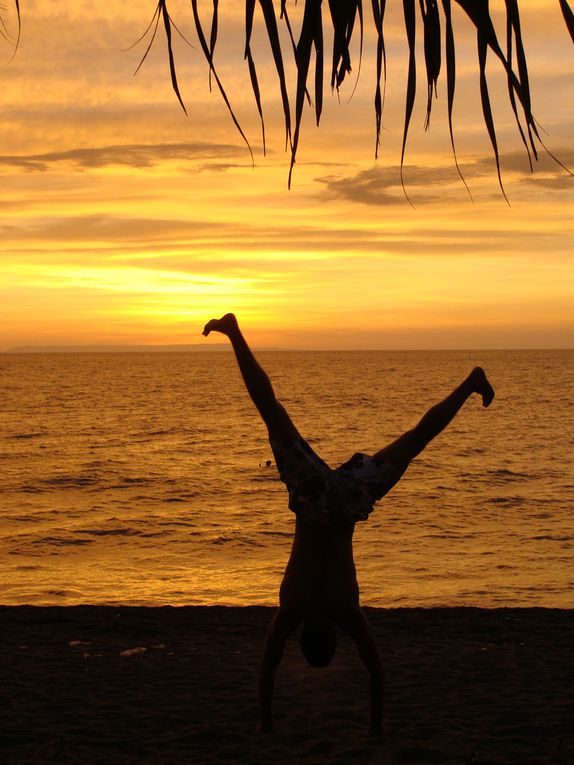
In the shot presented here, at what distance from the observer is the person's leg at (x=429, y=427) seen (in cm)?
478

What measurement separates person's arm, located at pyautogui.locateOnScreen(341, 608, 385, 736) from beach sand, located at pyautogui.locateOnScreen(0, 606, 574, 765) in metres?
0.20

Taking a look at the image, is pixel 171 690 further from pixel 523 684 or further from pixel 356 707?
pixel 523 684

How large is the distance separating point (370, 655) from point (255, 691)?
2.29m

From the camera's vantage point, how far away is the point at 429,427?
4.79 meters

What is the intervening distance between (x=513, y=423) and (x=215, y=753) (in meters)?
48.4

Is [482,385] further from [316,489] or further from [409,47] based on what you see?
[409,47]

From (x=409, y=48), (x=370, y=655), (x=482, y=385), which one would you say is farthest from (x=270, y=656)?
(x=409, y=48)

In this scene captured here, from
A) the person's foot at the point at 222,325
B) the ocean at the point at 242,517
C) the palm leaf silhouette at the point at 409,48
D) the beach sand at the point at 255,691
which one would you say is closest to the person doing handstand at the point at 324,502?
the person's foot at the point at 222,325

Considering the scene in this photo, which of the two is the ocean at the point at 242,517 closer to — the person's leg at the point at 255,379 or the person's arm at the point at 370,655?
the person's arm at the point at 370,655

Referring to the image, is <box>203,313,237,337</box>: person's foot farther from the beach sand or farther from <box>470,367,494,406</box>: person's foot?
the beach sand

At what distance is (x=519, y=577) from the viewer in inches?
559

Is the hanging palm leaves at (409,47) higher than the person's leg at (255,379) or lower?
higher

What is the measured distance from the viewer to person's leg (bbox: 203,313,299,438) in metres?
4.39

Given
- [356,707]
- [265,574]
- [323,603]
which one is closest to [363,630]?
[323,603]
